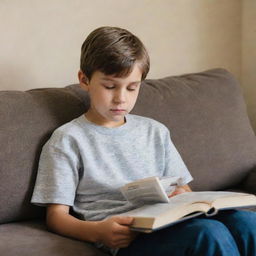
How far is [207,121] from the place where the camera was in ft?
6.24

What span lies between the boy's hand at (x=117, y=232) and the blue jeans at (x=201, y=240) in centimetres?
2

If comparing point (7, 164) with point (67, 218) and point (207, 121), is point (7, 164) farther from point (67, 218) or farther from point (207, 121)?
point (207, 121)

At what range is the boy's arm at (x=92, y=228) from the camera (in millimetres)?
1288

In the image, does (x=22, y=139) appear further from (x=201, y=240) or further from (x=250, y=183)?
(x=250, y=183)

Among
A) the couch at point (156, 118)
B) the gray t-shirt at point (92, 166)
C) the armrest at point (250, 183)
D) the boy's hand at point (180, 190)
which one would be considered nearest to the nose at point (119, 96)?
the gray t-shirt at point (92, 166)

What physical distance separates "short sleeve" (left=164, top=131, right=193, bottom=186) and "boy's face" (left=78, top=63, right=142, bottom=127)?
21 cm

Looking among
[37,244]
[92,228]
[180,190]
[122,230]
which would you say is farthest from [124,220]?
[180,190]

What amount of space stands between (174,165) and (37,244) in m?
0.53

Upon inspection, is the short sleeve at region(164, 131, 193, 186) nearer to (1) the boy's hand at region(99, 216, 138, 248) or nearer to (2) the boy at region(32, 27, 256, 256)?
(2) the boy at region(32, 27, 256, 256)

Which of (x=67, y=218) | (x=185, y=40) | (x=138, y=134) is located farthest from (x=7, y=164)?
(x=185, y=40)

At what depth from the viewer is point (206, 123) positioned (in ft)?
6.23

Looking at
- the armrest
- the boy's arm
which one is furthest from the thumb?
the armrest

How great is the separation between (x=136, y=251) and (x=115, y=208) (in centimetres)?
19

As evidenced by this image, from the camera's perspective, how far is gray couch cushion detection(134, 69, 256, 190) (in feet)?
6.00
